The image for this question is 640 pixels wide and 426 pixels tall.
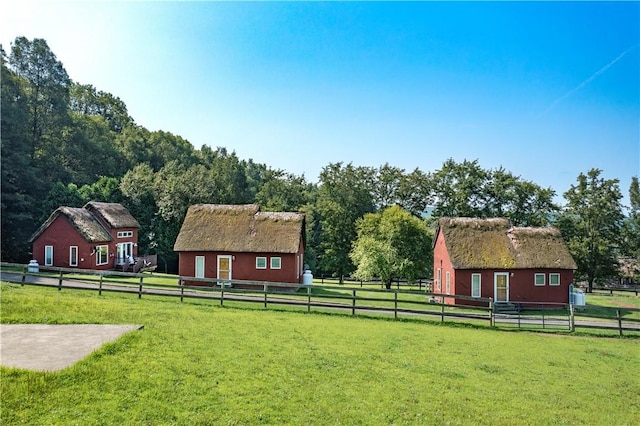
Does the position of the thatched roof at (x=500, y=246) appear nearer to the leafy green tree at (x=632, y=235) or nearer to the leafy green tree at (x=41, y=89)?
the leafy green tree at (x=632, y=235)

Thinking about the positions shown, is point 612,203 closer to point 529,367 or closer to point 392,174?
point 392,174

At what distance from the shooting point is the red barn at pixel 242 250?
90.1ft

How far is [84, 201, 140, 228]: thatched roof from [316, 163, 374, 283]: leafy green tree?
20.5 metres

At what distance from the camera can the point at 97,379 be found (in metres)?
7.91

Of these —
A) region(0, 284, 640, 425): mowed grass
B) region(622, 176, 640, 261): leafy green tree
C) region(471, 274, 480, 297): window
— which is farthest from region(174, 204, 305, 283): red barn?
region(622, 176, 640, 261): leafy green tree

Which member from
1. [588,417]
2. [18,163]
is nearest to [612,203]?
[588,417]

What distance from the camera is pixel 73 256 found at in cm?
2908

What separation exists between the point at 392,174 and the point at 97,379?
1880 inches

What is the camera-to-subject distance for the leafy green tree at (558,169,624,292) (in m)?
43.6

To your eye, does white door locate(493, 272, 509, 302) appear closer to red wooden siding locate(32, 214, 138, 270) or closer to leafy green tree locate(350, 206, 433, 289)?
leafy green tree locate(350, 206, 433, 289)

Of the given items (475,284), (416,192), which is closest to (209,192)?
(416,192)

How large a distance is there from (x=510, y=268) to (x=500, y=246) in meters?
1.78

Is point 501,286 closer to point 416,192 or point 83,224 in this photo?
point 416,192

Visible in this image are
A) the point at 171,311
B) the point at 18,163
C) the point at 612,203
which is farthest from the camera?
the point at 612,203
